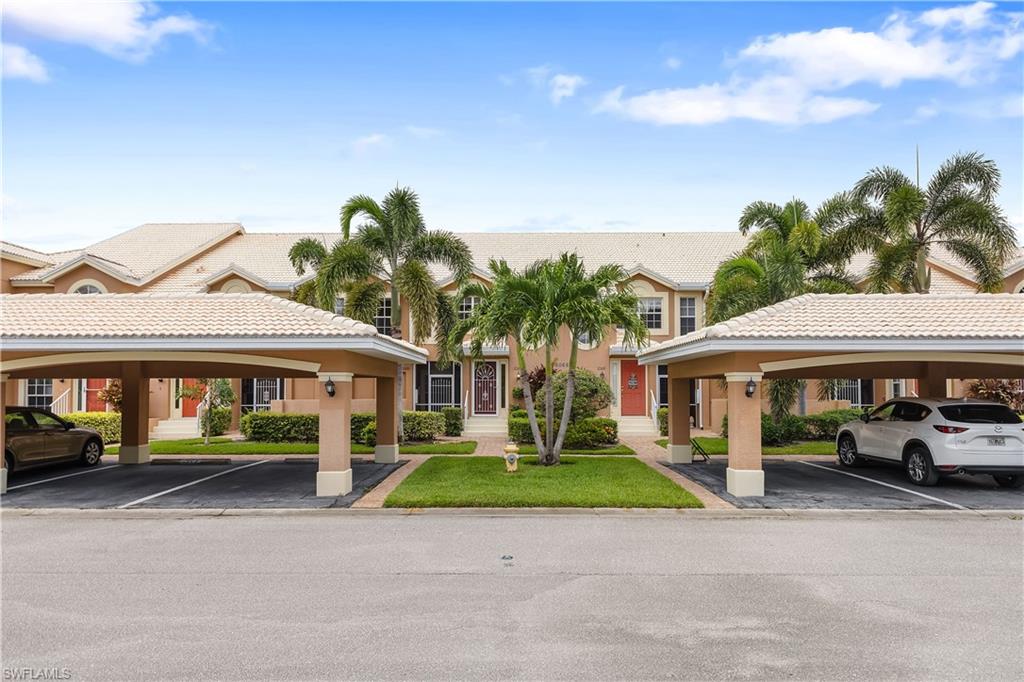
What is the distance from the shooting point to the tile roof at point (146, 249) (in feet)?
93.2

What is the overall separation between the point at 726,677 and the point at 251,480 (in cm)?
1300

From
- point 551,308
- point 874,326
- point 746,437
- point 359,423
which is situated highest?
point 551,308

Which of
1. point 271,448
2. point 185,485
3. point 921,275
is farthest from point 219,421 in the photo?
point 921,275

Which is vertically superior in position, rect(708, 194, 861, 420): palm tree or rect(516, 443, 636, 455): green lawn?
rect(708, 194, 861, 420): palm tree

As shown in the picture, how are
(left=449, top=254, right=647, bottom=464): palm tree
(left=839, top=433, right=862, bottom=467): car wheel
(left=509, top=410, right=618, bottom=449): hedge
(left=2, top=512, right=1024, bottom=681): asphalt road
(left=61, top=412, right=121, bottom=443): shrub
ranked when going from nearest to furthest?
(left=2, top=512, right=1024, bottom=681): asphalt road
(left=449, top=254, right=647, bottom=464): palm tree
(left=839, top=433, right=862, bottom=467): car wheel
(left=509, top=410, right=618, bottom=449): hedge
(left=61, top=412, right=121, bottom=443): shrub

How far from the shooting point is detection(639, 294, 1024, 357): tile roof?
13.4 meters

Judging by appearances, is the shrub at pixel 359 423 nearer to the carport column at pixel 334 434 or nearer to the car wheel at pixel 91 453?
the car wheel at pixel 91 453

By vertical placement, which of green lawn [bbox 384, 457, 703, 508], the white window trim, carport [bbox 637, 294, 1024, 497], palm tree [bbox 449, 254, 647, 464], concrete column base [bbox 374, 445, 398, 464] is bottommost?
green lawn [bbox 384, 457, 703, 508]

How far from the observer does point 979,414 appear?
553 inches

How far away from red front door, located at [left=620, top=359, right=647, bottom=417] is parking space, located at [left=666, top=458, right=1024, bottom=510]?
1042 cm

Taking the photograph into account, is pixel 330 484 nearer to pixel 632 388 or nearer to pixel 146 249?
pixel 632 388

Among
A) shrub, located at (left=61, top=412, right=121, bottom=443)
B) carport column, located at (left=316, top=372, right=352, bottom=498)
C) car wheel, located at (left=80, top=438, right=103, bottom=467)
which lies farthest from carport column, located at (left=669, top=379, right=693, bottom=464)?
A: shrub, located at (left=61, top=412, right=121, bottom=443)

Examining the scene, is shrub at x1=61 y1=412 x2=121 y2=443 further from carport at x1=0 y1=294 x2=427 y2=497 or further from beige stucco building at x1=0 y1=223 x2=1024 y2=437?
carport at x1=0 y1=294 x2=427 y2=497

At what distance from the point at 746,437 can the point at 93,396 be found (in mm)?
24258
